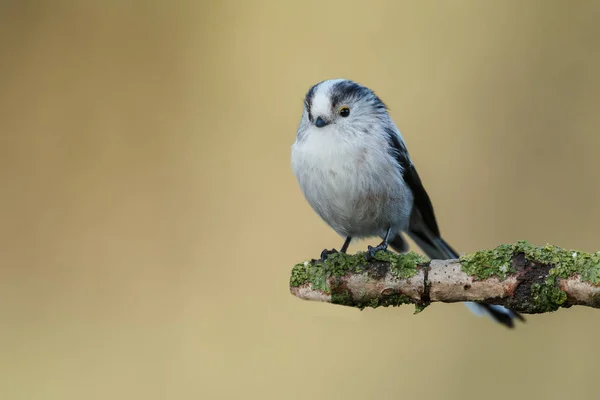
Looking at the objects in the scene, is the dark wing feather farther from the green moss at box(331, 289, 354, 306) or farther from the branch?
the green moss at box(331, 289, 354, 306)

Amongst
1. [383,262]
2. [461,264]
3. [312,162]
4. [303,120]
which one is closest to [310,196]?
[312,162]

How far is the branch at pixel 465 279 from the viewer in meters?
2.11

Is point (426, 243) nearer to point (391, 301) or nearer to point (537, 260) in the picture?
point (391, 301)

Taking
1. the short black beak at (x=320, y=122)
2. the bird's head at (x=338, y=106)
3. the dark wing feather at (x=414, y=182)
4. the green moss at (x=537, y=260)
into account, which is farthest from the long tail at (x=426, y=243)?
the green moss at (x=537, y=260)

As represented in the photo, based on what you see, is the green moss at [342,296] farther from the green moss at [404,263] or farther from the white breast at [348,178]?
the white breast at [348,178]

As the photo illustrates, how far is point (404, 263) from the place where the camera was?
244cm

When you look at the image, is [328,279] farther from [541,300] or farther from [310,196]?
[541,300]

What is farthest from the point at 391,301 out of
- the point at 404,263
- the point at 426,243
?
Result: the point at 426,243

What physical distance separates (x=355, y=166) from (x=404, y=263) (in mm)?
581

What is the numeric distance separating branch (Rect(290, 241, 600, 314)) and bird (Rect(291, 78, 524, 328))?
0.23 m

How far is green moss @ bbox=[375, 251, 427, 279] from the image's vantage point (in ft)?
7.93

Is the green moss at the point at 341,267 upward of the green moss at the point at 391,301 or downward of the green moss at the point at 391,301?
upward

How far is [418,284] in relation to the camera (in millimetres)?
2379

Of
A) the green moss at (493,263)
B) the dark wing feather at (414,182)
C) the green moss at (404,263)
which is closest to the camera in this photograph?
the green moss at (493,263)
